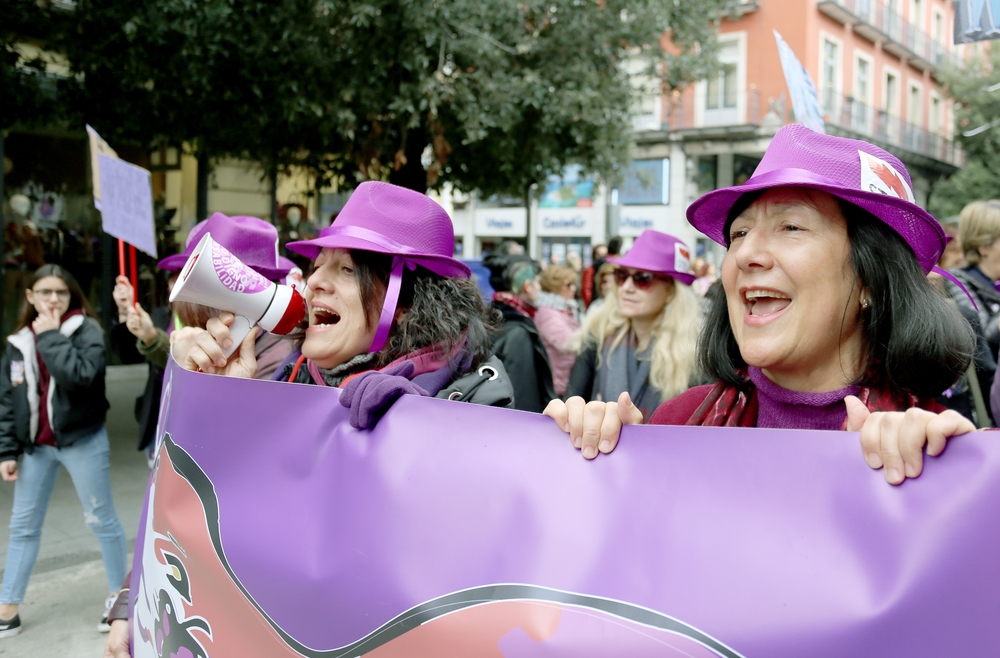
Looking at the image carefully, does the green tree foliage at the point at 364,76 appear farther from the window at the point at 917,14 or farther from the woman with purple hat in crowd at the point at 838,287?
the window at the point at 917,14

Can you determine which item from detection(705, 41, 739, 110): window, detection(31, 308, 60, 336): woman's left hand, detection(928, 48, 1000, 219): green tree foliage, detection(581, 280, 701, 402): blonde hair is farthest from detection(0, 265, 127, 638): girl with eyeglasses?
detection(928, 48, 1000, 219): green tree foliage

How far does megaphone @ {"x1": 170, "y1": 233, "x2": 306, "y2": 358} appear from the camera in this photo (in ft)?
6.55

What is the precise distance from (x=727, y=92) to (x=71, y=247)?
1953 centimetres

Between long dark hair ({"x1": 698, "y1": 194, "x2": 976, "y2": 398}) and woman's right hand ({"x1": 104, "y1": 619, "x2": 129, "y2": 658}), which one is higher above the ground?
long dark hair ({"x1": 698, "y1": 194, "x2": 976, "y2": 398})

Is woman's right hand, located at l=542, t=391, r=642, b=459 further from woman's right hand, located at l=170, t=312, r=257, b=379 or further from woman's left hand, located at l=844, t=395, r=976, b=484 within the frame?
woman's right hand, located at l=170, t=312, r=257, b=379

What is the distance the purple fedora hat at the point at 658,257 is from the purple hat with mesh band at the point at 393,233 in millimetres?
2075

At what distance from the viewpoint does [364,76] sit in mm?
6801

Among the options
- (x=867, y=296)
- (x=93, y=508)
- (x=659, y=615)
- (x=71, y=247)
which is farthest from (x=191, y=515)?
(x=71, y=247)

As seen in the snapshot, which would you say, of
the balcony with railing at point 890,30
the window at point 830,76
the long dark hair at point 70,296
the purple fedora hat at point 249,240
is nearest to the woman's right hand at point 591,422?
the purple fedora hat at point 249,240

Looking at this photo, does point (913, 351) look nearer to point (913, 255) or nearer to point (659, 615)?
point (913, 255)

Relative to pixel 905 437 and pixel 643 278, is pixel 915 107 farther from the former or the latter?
pixel 905 437

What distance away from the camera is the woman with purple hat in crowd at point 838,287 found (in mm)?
1523

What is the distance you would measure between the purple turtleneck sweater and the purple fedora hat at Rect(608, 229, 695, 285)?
2.57m

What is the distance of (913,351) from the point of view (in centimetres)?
152
